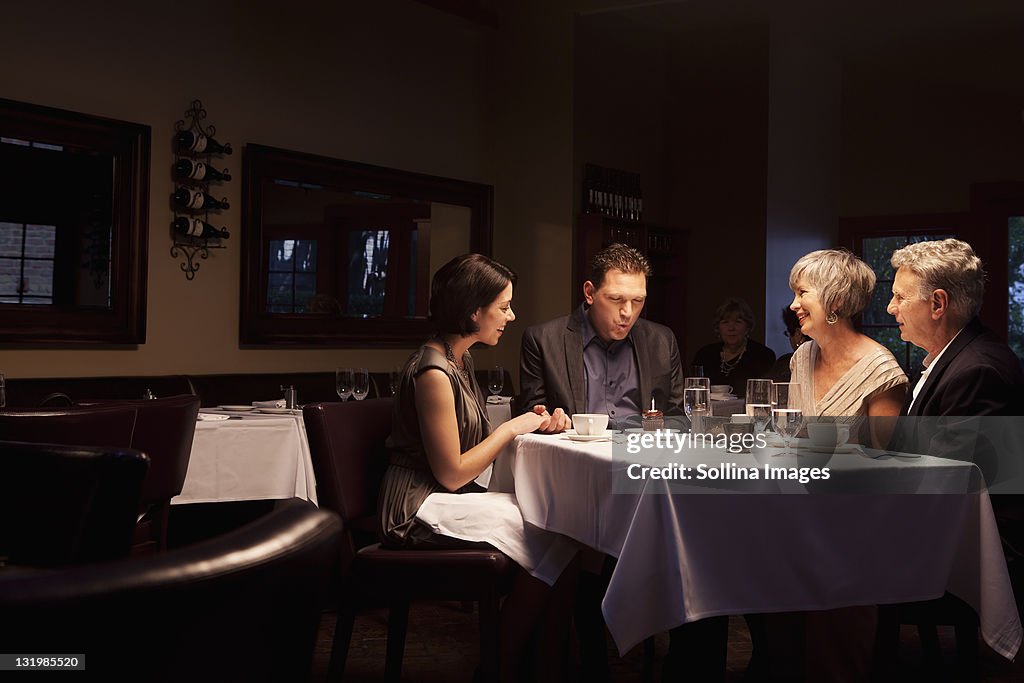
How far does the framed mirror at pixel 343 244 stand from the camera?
253 inches

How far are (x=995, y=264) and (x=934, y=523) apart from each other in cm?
768

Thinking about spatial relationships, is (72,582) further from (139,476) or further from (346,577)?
(346,577)

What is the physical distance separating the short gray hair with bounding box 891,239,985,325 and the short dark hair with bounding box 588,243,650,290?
0.96 metres

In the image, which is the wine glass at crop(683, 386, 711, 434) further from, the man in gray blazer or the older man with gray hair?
the man in gray blazer

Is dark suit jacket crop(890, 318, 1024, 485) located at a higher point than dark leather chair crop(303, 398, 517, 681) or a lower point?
higher

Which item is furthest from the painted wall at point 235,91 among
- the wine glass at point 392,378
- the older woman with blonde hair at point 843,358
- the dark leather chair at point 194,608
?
the dark leather chair at point 194,608

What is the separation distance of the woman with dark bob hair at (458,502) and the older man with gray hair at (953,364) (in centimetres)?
99

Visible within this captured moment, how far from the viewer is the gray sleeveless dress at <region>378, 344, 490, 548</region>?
278 cm

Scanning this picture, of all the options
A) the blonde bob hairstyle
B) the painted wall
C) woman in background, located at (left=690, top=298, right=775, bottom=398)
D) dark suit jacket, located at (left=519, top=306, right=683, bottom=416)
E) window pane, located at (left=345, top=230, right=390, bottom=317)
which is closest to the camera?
the blonde bob hairstyle

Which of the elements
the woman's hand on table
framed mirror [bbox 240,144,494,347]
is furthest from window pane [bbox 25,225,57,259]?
the woman's hand on table

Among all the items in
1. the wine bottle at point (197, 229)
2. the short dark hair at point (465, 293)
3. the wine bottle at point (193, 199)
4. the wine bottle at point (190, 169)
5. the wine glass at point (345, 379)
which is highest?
the wine bottle at point (190, 169)

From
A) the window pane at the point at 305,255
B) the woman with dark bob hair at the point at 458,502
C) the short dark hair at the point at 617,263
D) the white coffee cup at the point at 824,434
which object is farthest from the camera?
the window pane at the point at 305,255

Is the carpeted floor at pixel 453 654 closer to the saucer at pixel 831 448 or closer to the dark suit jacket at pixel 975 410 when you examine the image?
the dark suit jacket at pixel 975 410

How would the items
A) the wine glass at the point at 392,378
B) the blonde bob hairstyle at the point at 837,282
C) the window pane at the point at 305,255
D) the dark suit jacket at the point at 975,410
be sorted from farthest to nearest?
the window pane at the point at 305,255 → the wine glass at the point at 392,378 → the blonde bob hairstyle at the point at 837,282 → the dark suit jacket at the point at 975,410
